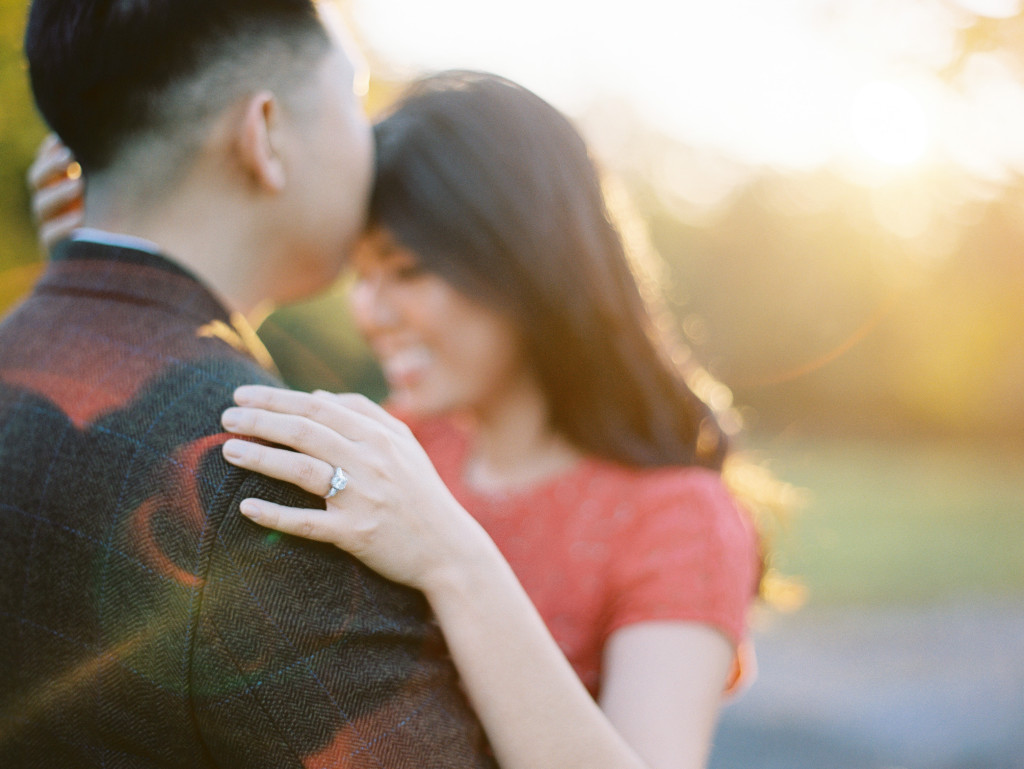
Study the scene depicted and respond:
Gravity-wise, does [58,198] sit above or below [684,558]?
above

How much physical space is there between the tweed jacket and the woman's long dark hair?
107cm

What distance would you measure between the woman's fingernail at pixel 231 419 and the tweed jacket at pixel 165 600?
0.08ft

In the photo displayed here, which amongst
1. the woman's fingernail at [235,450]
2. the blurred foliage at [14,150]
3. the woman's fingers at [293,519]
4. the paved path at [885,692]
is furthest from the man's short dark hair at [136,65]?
the paved path at [885,692]

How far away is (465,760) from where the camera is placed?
1.37m

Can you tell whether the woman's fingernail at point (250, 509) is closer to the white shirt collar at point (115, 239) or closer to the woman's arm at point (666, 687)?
the white shirt collar at point (115, 239)

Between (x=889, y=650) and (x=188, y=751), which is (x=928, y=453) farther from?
(x=188, y=751)

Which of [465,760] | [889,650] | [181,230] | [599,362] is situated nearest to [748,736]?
[889,650]

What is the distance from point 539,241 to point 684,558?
94cm

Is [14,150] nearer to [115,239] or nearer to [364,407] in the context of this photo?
[115,239]

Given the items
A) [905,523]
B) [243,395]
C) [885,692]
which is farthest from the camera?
[905,523]

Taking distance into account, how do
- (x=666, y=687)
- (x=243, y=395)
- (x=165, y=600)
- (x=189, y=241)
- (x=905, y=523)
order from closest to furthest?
1. (x=165, y=600)
2. (x=243, y=395)
3. (x=189, y=241)
4. (x=666, y=687)
5. (x=905, y=523)

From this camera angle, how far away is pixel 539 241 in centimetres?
233

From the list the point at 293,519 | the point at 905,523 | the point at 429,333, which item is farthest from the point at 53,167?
the point at 905,523

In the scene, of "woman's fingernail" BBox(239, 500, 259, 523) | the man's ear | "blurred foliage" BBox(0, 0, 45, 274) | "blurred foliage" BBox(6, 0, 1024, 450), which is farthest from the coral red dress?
"blurred foliage" BBox(6, 0, 1024, 450)
